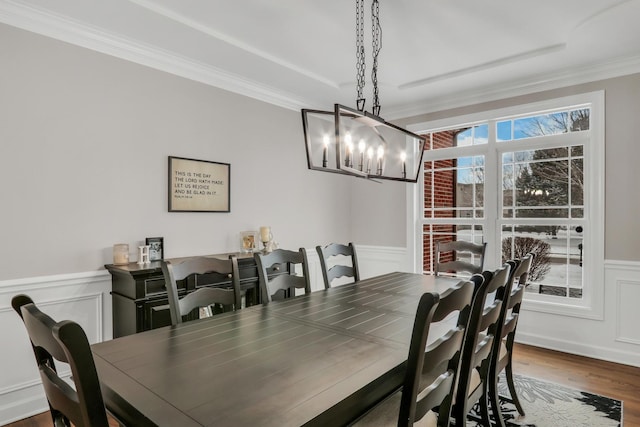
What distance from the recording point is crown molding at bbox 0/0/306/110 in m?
2.48

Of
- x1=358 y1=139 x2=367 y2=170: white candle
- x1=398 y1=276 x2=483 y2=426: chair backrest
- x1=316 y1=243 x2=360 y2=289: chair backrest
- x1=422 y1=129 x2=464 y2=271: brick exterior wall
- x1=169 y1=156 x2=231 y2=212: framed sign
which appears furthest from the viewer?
x1=422 y1=129 x2=464 y2=271: brick exterior wall

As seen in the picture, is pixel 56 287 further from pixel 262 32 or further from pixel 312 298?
pixel 262 32

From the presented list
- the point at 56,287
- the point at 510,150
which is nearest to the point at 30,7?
the point at 56,287

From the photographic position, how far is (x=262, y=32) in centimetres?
289

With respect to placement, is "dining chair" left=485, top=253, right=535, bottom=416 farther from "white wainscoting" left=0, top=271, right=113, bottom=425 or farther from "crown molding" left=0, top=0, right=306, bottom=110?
"crown molding" left=0, top=0, right=306, bottom=110

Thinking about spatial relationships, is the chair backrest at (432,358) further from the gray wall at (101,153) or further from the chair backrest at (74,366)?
the gray wall at (101,153)

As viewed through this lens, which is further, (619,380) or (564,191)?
(564,191)

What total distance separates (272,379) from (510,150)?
379 cm

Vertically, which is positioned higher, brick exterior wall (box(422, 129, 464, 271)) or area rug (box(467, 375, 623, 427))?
brick exterior wall (box(422, 129, 464, 271))

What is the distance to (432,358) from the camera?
4.00ft

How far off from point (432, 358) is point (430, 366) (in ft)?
0.09

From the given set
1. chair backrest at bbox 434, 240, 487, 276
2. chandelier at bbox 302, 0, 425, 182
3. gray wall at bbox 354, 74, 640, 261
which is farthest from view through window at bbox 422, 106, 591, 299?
chandelier at bbox 302, 0, 425, 182

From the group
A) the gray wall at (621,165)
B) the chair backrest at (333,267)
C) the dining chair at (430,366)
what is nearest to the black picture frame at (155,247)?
the chair backrest at (333,267)

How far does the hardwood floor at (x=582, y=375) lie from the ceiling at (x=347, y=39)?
8.67 ft
